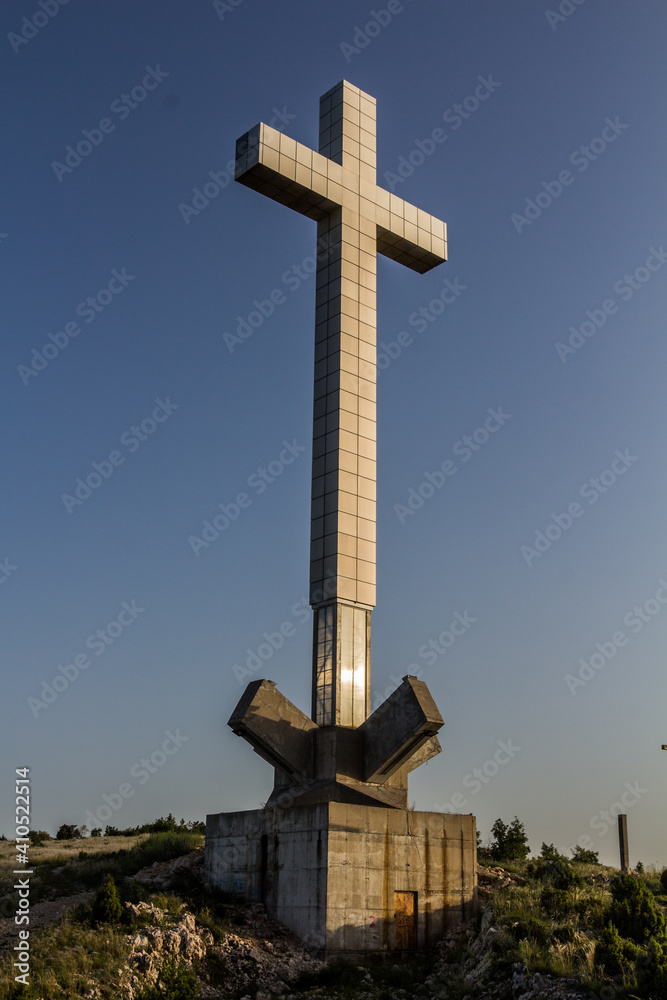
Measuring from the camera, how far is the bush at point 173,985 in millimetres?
20797

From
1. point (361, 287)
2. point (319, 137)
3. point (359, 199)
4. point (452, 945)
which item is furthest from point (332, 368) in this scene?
point (452, 945)

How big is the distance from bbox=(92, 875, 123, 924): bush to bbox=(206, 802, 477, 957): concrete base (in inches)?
186

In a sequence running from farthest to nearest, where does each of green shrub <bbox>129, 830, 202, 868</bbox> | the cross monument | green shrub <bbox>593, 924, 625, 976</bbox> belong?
green shrub <bbox>129, 830, 202, 868</bbox> < the cross monument < green shrub <bbox>593, 924, 625, 976</bbox>

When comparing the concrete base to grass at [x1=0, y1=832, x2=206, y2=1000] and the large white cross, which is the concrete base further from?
the large white cross

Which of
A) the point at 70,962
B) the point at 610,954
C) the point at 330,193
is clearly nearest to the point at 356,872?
the point at 610,954

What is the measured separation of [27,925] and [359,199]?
2398 cm

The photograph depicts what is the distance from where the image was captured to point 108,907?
23203 millimetres

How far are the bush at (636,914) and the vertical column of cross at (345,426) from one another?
8500 millimetres

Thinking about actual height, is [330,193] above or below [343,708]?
above

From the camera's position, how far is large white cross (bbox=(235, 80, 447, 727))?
1136 inches

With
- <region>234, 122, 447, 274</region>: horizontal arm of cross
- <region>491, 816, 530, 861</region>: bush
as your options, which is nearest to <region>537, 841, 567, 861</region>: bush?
<region>491, 816, 530, 861</region>: bush

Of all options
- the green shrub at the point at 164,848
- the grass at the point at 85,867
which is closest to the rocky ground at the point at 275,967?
the grass at the point at 85,867

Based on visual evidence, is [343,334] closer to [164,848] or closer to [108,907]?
→ [164,848]

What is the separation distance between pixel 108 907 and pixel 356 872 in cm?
620
